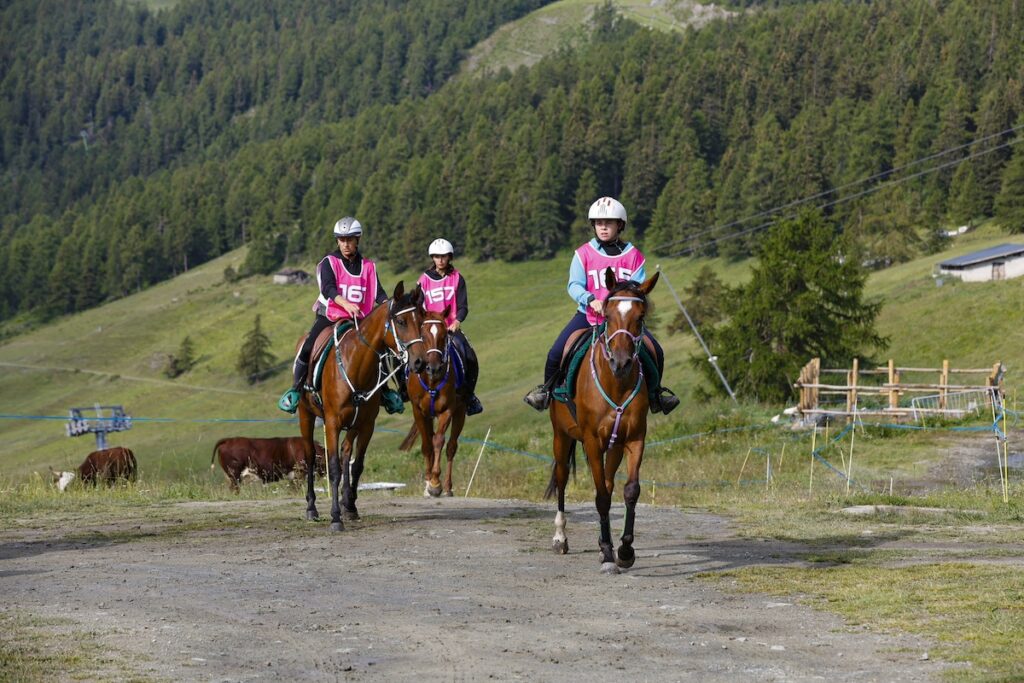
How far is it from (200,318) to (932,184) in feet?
322

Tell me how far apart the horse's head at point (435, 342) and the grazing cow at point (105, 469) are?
12.8m

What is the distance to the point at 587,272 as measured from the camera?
13.8 metres

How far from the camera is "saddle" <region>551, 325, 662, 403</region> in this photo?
13.3 metres

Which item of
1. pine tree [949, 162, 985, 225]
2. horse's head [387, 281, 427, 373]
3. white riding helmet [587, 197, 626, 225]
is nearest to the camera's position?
white riding helmet [587, 197, 626, 225]

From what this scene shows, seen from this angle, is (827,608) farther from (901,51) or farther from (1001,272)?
(901,51)

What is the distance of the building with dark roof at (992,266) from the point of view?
330 feet

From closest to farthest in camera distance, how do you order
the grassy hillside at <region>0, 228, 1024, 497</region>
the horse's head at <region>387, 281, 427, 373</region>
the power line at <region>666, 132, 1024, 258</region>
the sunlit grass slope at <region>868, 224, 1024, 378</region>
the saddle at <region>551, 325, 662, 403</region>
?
the saddle at <region>551, 325, 662, 403</region>
the horse's head at <region>387, 281, 427, 373</region>
the grassy hillside at <region>0, 228, 1024, 497</region>
the sunlit grass slope at <region>868, 224, 1024, 378</region>
the power line at <region>666, 132, 1024, 258</region>

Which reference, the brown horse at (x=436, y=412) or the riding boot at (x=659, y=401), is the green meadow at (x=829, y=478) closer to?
the brown horse at (x=436, y=412)

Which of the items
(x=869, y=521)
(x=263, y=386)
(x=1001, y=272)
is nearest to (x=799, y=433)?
(x=869, y=521)

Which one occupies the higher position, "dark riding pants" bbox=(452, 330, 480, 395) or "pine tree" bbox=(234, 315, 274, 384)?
"dark riding pants" bbox=(452, 330, 480, 395)

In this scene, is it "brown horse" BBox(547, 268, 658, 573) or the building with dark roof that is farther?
the building with dark roof

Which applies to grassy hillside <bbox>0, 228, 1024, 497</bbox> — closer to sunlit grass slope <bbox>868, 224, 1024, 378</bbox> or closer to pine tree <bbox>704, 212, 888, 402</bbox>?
sunlit grass slope <bbox>868, 224, 1024, 378</bbox>

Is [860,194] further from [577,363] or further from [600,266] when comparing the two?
[577,363]

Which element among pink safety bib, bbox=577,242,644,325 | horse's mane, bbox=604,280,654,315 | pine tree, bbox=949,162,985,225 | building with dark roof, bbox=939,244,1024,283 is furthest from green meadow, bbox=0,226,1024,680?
pine tree, bbox=949,162,985,225
